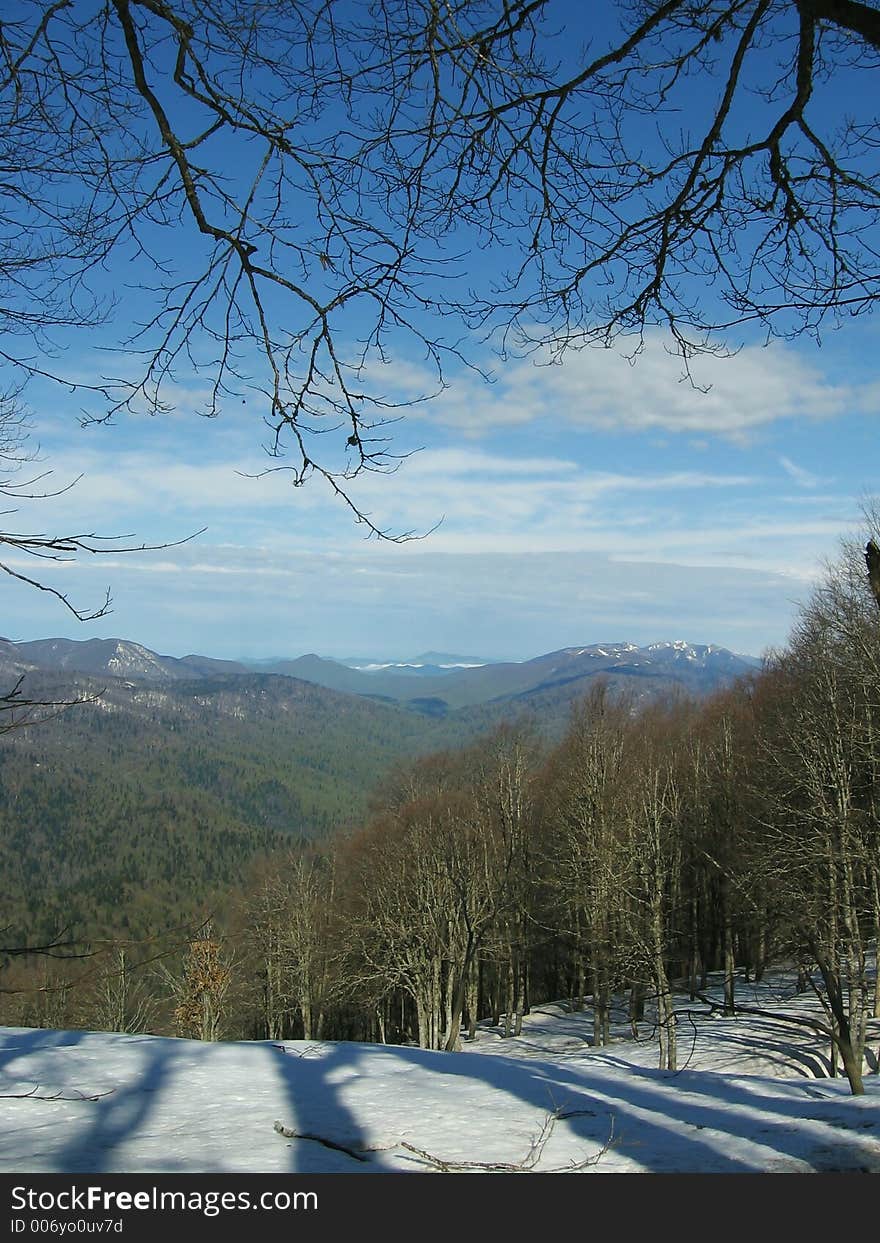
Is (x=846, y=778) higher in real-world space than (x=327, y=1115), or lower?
higher

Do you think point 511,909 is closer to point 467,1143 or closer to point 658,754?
point 658,754

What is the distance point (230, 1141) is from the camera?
5.52m

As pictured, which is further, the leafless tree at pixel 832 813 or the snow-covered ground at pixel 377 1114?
the leafless tree at pixel 832 813

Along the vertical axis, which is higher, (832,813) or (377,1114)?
(832,813)

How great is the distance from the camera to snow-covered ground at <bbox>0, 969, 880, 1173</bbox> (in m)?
4.99

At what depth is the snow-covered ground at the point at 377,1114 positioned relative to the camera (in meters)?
4.99

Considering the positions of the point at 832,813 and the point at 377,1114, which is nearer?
the point at 377,1114

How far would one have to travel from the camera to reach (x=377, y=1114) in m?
6.44

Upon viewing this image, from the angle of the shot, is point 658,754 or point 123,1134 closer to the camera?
point 123,1134

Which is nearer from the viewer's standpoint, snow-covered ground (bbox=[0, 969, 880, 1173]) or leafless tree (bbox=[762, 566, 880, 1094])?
snow-covered ground (bbox=[0, 969, 880, 1173])
